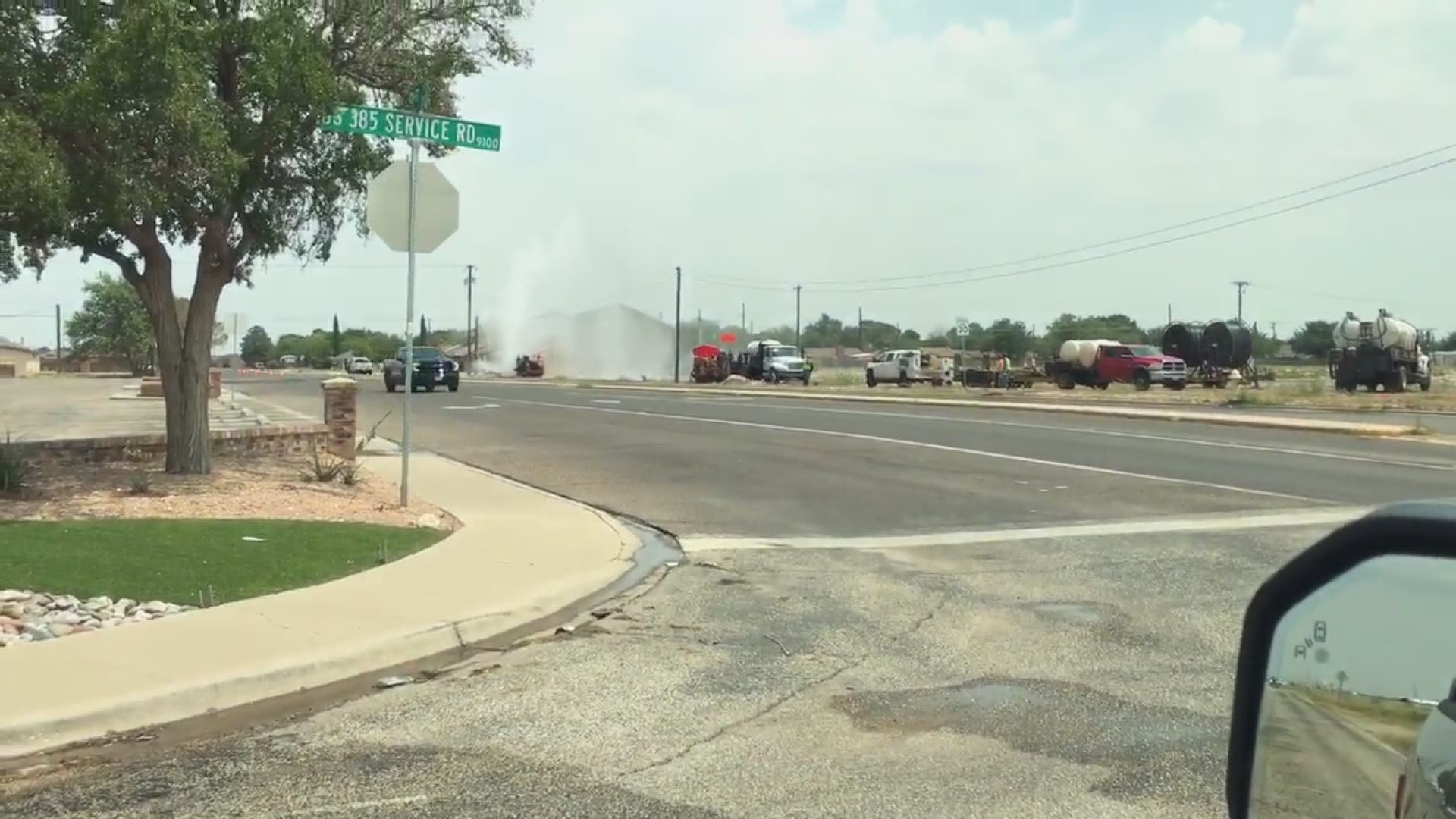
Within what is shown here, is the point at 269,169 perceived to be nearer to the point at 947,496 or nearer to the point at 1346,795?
the point at 947,496

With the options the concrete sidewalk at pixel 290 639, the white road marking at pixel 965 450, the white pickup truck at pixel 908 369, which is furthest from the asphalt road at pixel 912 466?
the white pickup truck at pixel 908 369

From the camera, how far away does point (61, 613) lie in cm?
844

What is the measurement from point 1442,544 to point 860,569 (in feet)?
29.9

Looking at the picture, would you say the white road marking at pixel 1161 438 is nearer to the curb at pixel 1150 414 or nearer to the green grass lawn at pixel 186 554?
the curb at pixel 1150 414

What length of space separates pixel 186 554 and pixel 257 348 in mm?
189787

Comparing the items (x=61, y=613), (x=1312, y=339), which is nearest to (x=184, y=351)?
(x=61, y=613)

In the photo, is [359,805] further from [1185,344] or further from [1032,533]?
[1185,344]

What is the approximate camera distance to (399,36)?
46.7 feet

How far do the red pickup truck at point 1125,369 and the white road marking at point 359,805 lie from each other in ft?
168

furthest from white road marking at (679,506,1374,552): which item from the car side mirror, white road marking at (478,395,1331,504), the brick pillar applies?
the car side mirror

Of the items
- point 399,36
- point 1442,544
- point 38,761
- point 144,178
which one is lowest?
point 38,761

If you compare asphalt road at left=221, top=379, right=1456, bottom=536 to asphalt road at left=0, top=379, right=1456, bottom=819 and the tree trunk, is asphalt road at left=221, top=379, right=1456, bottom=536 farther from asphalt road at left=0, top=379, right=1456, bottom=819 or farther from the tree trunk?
the tree trunk

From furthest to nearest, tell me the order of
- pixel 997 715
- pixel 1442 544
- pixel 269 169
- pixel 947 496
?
pixel 947 496 → pixel 269 169 → pixel 997 715 → pixel 1442 544

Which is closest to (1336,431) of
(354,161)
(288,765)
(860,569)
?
(860,569)
